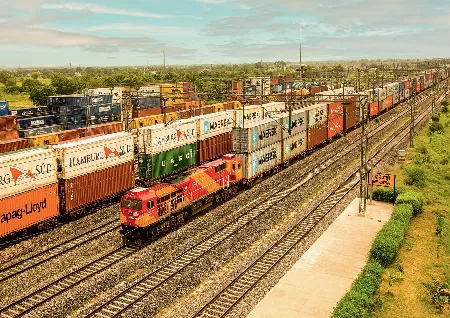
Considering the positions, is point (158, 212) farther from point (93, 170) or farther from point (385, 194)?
point (385, 194)

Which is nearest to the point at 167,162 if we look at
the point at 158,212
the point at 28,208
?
the point at 158,212

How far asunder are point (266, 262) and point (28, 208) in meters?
15.9

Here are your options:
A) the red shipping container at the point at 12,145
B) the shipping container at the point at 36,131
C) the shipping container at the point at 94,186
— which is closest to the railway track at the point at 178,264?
the shipping container at the point at 94,186

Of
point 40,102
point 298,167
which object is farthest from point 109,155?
point 40,102

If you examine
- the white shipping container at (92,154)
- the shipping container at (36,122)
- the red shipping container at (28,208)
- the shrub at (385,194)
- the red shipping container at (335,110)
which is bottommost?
the shrub at (385,194)

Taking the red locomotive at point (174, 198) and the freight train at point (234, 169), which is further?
the freight train at point (234, 169)

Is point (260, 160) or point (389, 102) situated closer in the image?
point (260, 160)

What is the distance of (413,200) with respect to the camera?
31875mm

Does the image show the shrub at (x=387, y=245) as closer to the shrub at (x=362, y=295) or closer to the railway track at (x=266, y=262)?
the shrub at (x=362, y=295)

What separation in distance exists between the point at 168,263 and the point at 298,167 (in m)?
26.1

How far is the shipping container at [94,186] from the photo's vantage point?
3053cm

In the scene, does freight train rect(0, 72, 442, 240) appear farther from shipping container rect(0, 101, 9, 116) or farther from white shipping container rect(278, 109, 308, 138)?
shipping container rect(0, 101, 9, 116)

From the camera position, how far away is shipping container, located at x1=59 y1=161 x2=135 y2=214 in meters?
30.5

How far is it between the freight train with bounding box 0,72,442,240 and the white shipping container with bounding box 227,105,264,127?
0.17 m
